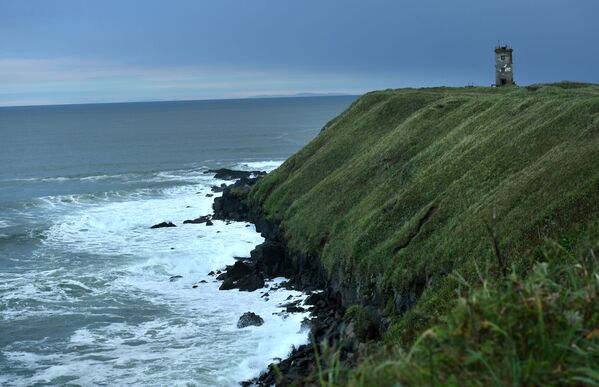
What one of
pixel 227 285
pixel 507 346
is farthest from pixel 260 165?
pixel 507 346

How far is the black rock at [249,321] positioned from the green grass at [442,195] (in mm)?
4629

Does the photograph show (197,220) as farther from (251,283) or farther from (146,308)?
(146,308)

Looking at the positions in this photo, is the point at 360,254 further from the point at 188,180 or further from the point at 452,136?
the point at 188,180

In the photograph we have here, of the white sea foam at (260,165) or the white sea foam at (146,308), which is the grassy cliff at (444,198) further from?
the white sea foam at (260,165)

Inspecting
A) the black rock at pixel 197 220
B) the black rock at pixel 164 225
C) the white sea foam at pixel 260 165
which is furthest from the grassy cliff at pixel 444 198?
the white sea foam at pixel 260 165

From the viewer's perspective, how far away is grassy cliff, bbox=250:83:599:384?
19703 mm

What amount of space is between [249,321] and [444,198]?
1114 centimetres

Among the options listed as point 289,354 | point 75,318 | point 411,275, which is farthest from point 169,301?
point 411,275

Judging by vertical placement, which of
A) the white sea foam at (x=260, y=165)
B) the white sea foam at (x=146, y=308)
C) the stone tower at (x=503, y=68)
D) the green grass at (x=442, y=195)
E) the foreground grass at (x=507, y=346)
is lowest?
the white sea foam at (x=146, y=308)

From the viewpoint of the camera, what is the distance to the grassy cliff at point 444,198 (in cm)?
1970

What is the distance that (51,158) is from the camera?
12344cm

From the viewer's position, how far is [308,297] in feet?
103

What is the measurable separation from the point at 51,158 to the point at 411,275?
11504 centimetres

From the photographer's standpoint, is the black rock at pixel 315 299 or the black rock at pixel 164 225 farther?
the black rock at pixel 164 225
